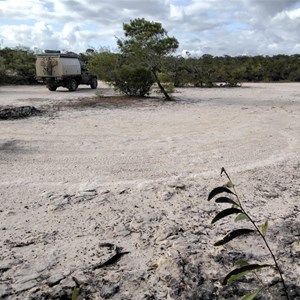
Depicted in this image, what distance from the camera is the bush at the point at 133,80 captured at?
2000 cm

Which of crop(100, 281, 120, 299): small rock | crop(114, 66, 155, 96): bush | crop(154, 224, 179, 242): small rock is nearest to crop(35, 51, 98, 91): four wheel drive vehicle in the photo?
crop(114, 66, 155, 96): bush

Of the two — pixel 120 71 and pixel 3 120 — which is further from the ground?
pixel 120 71

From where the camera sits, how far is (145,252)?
13.7 feet

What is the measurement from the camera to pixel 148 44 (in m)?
18.3

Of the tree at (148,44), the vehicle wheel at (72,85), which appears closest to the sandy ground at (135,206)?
the tree at (148,44)

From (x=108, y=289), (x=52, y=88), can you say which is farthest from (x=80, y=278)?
(x=52, y=88)

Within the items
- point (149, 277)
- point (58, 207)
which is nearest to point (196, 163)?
point (58, 207)

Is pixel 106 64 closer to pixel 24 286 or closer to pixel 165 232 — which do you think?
pixel 165 232

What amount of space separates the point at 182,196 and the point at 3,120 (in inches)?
319

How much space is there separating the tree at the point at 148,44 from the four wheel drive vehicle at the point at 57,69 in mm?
5701

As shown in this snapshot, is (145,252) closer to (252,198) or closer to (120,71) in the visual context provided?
(252,198)

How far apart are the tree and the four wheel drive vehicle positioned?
5701 millimetres

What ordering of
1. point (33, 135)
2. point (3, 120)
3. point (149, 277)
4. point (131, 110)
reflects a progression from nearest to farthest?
point (149, 277), point (33, 135), point (3, 120), point (131, 110)

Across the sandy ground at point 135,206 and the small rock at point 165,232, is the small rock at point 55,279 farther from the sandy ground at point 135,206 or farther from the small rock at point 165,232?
the small rock at point 165,232
